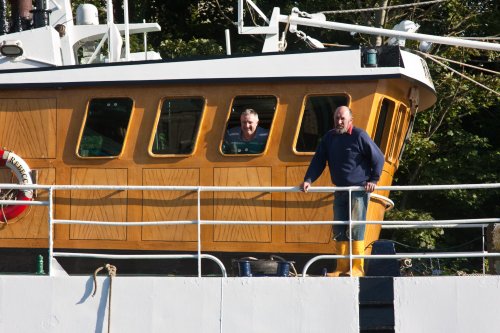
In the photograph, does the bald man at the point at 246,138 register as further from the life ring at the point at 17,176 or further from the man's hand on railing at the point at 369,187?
the life ring at the point at 17,176

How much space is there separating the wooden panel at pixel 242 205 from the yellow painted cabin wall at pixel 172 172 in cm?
1

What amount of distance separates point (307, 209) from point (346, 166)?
3.51 feet

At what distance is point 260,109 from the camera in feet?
42.3

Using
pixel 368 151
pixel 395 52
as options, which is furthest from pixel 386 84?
pixel 368 151

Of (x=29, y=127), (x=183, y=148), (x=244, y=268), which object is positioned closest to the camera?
(x=244, y=268)

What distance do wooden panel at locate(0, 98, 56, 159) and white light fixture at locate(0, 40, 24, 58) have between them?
1.98 ft

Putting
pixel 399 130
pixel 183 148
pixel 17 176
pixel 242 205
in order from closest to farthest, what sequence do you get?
pixel 242 205 → pixel 183 148 → pixel 17 176 → pixel 399 130

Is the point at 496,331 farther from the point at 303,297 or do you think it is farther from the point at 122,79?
the point at 122,79

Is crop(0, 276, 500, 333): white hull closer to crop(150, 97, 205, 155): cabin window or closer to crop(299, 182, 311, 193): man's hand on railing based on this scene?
crop(299, 182, 311, 193): man's hand on railing

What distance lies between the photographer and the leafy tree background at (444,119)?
2008 centimetres

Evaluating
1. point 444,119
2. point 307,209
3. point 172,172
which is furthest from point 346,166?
point 444,119

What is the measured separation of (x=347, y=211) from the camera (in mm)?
11789

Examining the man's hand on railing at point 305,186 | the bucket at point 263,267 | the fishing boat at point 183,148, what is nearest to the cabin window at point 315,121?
the fishing boat at point 183,148

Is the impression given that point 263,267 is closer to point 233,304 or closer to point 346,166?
point 233,304
